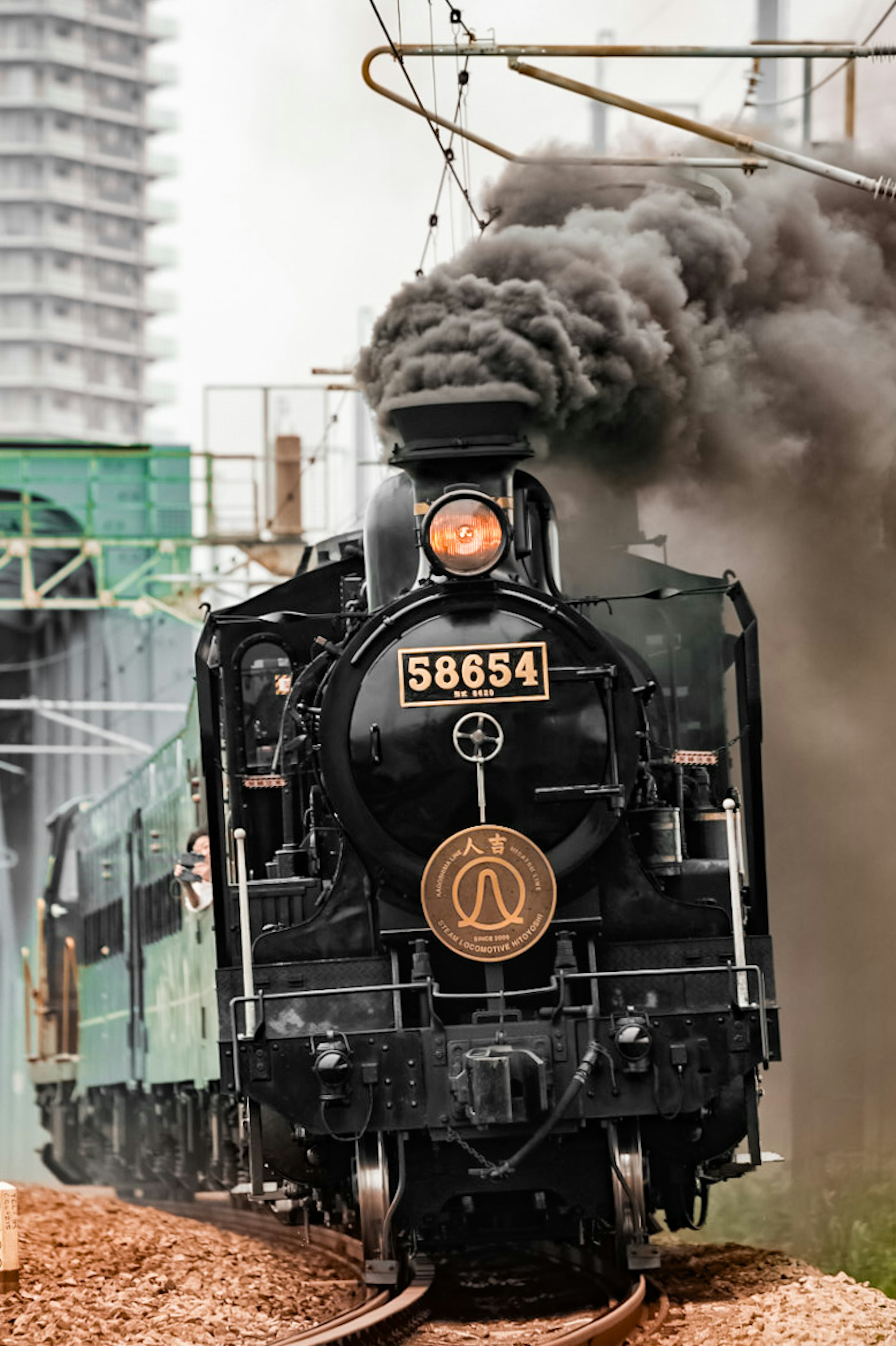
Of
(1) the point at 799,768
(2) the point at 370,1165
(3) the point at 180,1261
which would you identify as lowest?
(3) the point at 180,1261

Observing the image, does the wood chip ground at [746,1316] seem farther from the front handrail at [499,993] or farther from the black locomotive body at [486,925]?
the front handrail at [499,993]

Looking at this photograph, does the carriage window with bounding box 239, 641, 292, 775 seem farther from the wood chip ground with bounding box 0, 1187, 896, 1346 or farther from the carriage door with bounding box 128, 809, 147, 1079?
the carriage door with bounding box 128, 809, 147, 1079

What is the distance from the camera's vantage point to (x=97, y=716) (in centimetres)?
4075

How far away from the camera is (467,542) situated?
9.83 meters

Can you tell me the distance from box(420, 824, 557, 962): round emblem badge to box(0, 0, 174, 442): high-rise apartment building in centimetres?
8011

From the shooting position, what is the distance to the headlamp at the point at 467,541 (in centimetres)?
981

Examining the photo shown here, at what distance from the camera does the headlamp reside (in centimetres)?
981

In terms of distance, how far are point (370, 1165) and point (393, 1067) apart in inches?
18.8

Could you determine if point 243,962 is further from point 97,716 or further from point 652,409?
point 97,716

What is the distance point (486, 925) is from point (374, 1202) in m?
1.42

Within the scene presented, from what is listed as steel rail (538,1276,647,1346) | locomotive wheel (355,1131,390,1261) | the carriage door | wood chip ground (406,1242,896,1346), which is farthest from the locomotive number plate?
the carriage door

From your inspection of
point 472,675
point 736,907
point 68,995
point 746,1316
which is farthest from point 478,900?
point 68,995

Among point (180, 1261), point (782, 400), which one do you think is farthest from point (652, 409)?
point (180, 1261)

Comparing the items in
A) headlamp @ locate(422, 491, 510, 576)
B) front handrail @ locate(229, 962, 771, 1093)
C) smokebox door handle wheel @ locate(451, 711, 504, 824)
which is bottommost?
front handrail @ locate(229, 962, 771, 1093)
